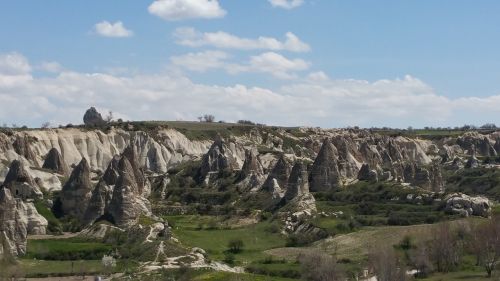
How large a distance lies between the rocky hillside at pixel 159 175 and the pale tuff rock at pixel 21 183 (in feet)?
0.44

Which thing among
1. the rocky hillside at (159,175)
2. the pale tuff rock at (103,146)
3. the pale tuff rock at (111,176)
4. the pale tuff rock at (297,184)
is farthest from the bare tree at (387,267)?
the pale tuff rock at (103,146)

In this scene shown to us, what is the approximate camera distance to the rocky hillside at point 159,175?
104 meters

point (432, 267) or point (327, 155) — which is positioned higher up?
point (327, 155)

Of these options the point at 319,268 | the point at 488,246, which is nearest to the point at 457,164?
the point at 488,246

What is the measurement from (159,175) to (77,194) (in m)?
44.6

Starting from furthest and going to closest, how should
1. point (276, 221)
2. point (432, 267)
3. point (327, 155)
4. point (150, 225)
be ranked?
point (327, 155)
point (276, 221)
point (150, 225)
point (432, 267)

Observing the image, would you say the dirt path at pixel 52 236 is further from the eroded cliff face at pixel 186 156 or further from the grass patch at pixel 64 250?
the eroded cliff face at pixel 186 156

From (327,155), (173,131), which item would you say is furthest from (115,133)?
(327,155)

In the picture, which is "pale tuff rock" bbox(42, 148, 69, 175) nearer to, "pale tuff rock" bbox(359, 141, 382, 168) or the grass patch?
the grass patch

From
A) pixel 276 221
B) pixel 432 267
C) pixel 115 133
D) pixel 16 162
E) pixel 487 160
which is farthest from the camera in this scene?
pixel 487 160

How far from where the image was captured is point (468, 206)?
10775 cm

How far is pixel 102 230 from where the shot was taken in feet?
322

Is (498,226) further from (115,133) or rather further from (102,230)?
(115,133)

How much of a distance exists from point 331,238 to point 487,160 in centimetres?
10147
